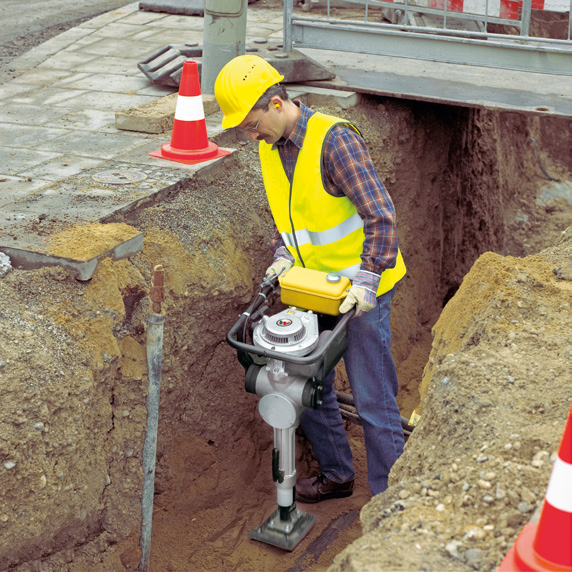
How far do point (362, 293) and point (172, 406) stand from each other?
1.23 m

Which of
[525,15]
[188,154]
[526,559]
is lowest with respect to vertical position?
[526,559]

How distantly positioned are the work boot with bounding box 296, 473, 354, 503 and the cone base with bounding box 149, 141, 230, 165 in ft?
6.29

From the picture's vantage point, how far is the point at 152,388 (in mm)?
3291

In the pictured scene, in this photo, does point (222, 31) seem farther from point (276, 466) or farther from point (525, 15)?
point (276, 466)

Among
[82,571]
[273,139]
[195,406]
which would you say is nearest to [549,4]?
[273,139]

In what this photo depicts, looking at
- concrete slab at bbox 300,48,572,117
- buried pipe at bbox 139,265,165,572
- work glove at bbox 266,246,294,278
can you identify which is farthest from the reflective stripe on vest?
concrete slab at bbox 300,48,572,117

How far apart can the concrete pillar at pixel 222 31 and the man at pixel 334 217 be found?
1774 millimetres

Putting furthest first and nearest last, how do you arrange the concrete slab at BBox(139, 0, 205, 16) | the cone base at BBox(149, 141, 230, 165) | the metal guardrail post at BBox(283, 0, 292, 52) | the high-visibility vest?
the concrete slab at BBox(139, 0, 205, 16), the metal guardrail post at BBox(283, 0, 292, 52), the cone base at BBox(149, 141, 230, 165), the high-visibility vest

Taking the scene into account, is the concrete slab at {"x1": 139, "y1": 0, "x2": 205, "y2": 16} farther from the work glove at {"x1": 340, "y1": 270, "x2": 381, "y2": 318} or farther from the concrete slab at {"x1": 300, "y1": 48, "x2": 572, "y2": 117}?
the work glove at {"x1": 340, "y1": 270, "x2": 381, "y2": 318}

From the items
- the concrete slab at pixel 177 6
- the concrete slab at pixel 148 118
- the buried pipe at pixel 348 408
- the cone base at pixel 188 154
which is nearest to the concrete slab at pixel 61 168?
the cone base at pixel 188 154

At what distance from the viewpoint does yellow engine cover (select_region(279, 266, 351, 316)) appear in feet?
10.9

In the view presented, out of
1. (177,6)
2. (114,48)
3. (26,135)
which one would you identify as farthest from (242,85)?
(177,6)

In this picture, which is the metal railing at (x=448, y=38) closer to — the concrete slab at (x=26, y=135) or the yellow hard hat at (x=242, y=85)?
the concrete slab at (x=26, y=135)

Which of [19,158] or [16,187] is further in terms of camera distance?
[19,158]
